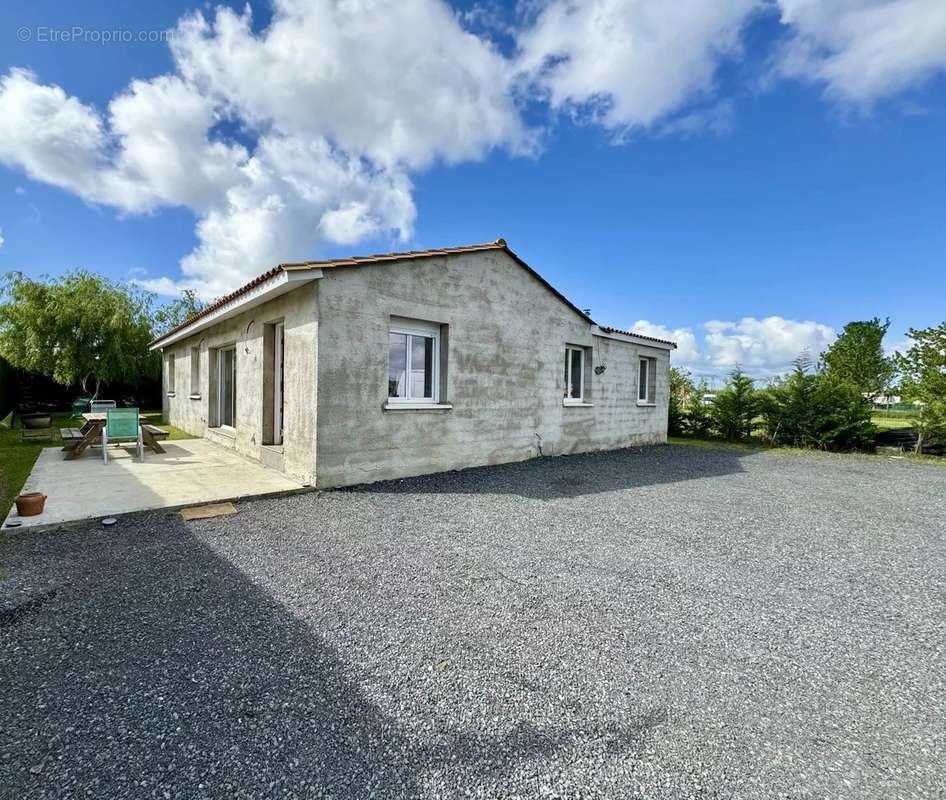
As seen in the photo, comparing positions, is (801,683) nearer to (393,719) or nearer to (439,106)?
(393,719)

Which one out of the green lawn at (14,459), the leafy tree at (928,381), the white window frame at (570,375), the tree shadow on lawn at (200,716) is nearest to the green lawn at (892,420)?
the leafy tree at (928,381)

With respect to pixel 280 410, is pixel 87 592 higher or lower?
lower

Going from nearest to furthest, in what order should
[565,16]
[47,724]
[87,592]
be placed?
[47,724] < [87,592] < [565,16]

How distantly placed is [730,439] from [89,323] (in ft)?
91.6

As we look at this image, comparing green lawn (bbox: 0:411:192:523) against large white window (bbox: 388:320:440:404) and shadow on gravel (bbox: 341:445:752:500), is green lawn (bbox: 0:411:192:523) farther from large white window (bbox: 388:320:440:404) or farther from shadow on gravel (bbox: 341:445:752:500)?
large white window (bbox: 388:320:440:404)

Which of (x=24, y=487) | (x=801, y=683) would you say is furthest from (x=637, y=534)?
(x=24, y=487)

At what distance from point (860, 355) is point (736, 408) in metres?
28.2

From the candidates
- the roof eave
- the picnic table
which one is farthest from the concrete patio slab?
the roof eave

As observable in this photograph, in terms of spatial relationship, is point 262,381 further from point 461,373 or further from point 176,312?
point 176,312

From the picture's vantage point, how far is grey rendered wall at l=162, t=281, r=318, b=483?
7.11 m

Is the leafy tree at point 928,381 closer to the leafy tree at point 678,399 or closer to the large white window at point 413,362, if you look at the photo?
the leafy tree at point 678,399

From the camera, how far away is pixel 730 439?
55.9ft

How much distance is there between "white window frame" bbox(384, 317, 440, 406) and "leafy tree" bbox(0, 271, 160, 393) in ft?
60.3

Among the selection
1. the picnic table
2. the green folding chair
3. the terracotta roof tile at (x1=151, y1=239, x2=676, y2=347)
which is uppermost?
the terracotta roof tile at (x1=151, y1=239, x2=676, y2=347)
